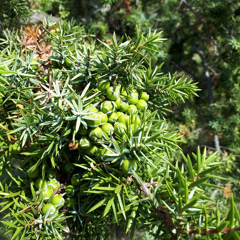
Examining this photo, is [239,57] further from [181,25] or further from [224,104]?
[181,25]

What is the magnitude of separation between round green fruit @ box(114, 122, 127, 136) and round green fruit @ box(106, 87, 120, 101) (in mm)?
85

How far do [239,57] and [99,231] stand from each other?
1.77 meters

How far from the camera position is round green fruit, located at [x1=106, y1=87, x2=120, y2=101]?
66 centimetres

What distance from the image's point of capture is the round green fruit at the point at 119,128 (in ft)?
2.03

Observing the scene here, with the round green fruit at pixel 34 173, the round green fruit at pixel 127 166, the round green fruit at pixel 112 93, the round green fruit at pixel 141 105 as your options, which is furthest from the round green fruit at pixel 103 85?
the round green fruit at pixel 34 173

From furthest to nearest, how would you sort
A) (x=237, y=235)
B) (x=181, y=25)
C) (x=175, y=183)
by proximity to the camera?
(x=181, y=25) < (x=175, y=183) < (x=237, y=235)

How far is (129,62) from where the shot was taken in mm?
701

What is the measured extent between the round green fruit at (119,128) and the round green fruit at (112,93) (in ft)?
0.28

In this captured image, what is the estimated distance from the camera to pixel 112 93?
2.16 ft

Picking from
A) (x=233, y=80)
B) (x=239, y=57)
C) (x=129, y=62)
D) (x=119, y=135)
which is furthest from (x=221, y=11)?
(x=119, y=135)

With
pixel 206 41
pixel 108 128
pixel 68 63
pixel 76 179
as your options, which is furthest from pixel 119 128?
pixel 206 41

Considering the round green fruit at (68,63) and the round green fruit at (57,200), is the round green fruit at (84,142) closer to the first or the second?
the round green fruit at (57,200)

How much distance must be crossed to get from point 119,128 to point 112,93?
0.11m

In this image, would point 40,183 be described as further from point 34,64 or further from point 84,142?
point 34,64
